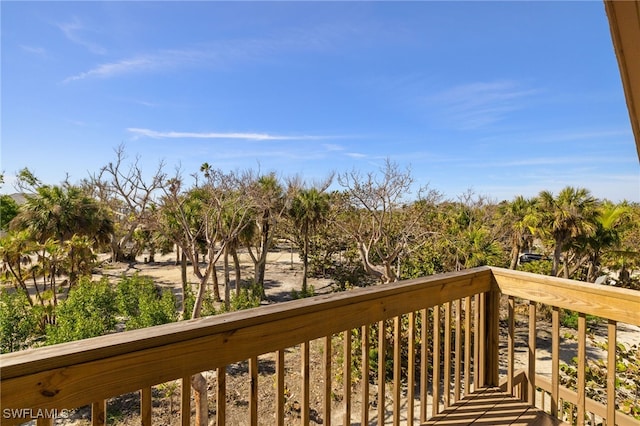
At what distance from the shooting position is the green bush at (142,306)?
6.63 m

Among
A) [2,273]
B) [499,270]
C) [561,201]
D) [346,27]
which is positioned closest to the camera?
[499,270]

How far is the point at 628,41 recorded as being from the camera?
0.67 meters

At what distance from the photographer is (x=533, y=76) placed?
27.2 feet

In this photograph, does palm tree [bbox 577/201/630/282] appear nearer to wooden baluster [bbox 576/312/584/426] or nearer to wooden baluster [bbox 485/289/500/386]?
wooden baluster [bbox 485/289/500/386]

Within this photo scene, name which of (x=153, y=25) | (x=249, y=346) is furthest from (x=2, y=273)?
(x=249, y=346)

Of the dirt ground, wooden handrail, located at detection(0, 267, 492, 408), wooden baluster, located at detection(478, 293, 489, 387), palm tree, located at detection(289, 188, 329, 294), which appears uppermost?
palm tree, located at detection(289, 188, 329, 294)

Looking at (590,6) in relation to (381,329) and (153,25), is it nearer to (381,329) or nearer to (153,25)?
(381,329)

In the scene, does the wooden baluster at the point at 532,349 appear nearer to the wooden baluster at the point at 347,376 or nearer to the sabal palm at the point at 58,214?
the wooden baluster at the point at 347,376

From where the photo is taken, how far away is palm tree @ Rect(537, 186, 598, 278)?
33.1 ft

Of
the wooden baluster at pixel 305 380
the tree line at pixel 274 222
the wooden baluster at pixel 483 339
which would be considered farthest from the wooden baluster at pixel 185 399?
the tree line at pixel 274 222

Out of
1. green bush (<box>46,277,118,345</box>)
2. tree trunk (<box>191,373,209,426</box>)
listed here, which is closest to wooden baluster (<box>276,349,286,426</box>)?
tree trunk (<box>191,373,209,426</box>)

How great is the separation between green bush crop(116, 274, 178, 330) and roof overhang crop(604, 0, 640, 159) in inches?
292

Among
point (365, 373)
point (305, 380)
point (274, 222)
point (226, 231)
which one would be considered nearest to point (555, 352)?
point (365, 373)

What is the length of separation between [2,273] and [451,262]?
13209 millimetres
